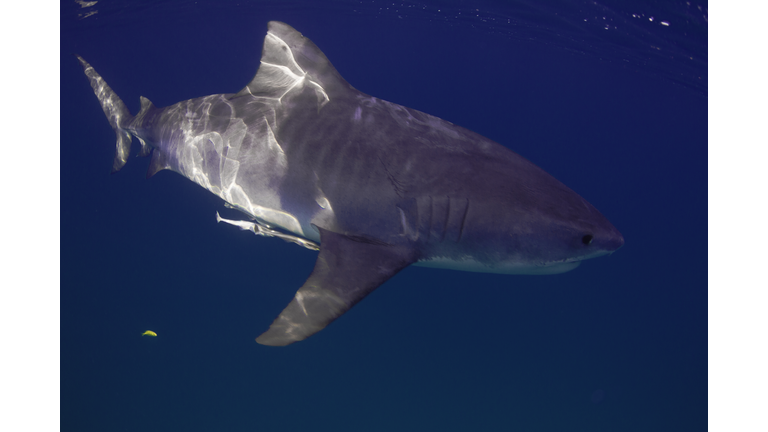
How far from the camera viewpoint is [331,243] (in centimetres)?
316

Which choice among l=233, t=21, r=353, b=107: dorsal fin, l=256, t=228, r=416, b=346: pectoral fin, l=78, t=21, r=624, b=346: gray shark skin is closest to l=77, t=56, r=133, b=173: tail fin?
l=78, t=21, r=624, b=346: gray shark skin

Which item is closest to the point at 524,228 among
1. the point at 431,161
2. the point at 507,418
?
the point at 431,161

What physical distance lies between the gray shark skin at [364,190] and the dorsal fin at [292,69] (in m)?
0.01

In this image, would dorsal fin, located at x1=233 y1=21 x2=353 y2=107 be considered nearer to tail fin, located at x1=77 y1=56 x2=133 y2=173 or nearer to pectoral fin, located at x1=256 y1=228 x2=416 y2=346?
pectoral fin, located at x1=256 y1=228 x2=416 y2=346

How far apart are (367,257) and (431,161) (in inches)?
41.0

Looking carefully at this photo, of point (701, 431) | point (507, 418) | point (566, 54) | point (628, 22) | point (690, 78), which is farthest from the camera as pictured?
point (566, 54)

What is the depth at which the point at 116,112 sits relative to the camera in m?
6.80

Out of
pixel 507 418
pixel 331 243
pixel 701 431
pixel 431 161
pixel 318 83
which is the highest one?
pixel 318 83

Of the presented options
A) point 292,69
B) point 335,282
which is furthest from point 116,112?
point 335,282

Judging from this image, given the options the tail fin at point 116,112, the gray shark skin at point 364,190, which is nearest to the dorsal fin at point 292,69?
the gray shark skin at point 364,190

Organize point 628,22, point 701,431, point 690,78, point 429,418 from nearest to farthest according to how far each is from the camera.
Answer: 1. point 429,418
2. point 701,431
3. point 628,22
4. point 690,78

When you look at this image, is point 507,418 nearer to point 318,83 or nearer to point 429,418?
point 429,418

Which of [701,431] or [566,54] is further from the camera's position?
[566,54]

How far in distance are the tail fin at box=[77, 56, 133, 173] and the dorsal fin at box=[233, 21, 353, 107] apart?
388 cm
